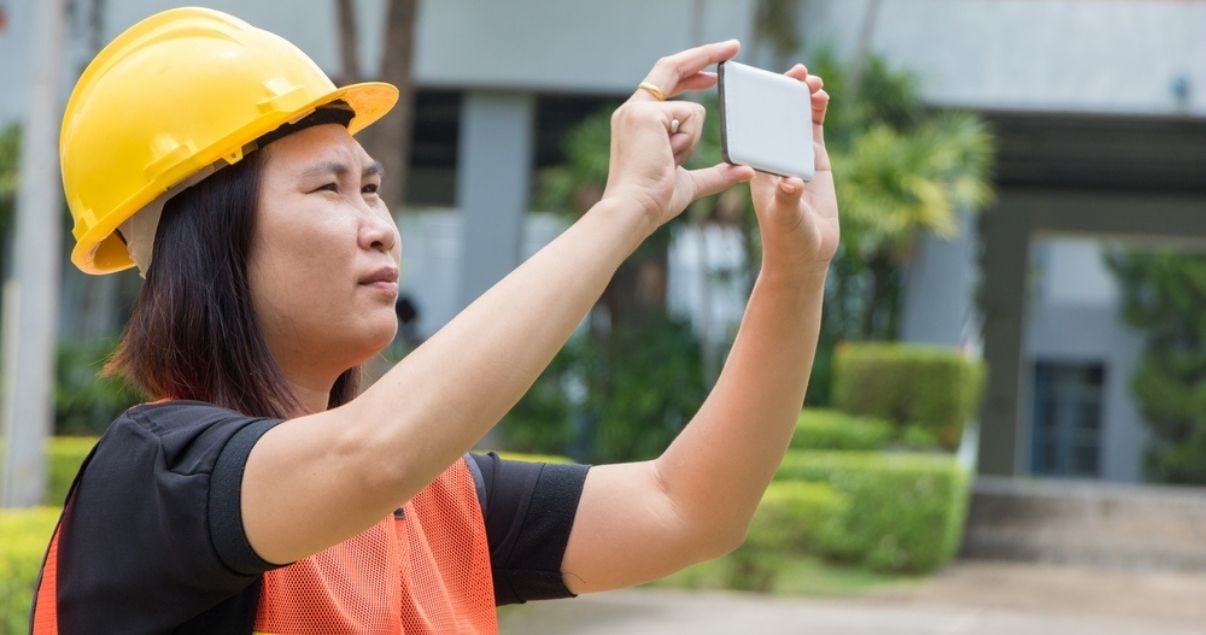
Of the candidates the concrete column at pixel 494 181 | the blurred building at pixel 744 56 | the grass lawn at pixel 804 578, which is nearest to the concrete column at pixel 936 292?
the blurred building at pixel 744 56

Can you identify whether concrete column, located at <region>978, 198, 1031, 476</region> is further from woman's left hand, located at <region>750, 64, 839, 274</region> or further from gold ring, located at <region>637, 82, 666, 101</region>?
gold ring, located at <region>637, 82, 666, 101</region>

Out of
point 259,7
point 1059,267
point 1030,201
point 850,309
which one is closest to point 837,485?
point 850,309

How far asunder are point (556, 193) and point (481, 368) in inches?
528

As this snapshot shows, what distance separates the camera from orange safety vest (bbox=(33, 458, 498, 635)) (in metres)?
1.50

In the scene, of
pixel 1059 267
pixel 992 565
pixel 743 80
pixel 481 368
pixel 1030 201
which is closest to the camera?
pixel 481 368

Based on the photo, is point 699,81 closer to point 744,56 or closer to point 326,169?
point 326,169

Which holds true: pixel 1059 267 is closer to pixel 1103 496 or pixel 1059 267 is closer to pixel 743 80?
pixel 1103 496

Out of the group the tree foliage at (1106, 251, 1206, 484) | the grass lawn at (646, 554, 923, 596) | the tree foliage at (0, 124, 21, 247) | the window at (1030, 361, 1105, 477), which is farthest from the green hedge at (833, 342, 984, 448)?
the window at (1030, 361, 1105, 477)

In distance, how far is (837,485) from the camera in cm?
1212

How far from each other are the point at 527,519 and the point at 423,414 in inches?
23.6

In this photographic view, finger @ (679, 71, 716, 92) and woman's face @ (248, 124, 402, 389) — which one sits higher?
finger @ (679, 71, 716, 92)

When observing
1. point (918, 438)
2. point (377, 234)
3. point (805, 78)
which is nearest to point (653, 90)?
point (805, 78)

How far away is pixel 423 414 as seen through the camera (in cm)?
130

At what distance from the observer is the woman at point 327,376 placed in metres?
Answer: 1.34
